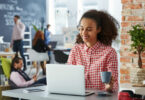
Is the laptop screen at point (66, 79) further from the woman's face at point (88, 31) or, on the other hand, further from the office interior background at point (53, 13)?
the office interior background at point (53, 13)

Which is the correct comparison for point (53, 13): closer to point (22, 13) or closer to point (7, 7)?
point (22, 13)

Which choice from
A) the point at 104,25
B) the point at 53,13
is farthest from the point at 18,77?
the point at 53,13

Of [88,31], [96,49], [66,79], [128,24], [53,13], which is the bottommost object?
[66,79]

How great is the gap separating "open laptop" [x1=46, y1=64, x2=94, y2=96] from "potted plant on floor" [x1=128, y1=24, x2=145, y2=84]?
1478mm

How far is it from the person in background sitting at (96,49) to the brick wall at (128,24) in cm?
109

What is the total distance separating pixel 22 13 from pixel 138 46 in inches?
282

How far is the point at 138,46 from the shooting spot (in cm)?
385

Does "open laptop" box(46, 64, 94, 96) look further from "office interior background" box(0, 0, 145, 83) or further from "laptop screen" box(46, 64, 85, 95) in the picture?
"office interior background" box(0, 0, 145, 83)

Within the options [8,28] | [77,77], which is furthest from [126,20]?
[8,28]

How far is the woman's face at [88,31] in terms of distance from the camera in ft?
9.08

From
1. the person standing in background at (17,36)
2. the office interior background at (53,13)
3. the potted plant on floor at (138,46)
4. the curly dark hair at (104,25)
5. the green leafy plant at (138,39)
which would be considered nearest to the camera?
the curly dark hair at (104,25)

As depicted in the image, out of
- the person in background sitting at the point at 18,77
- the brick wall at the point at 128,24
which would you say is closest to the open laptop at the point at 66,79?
the brick wall at the point at 128,24

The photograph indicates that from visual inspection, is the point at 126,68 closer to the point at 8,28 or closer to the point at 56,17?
the point at 8,28

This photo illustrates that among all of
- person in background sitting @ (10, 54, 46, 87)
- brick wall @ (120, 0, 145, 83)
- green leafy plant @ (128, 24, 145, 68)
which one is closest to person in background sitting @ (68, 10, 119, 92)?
green leafy plant @ (128, 24, 145, 68)
